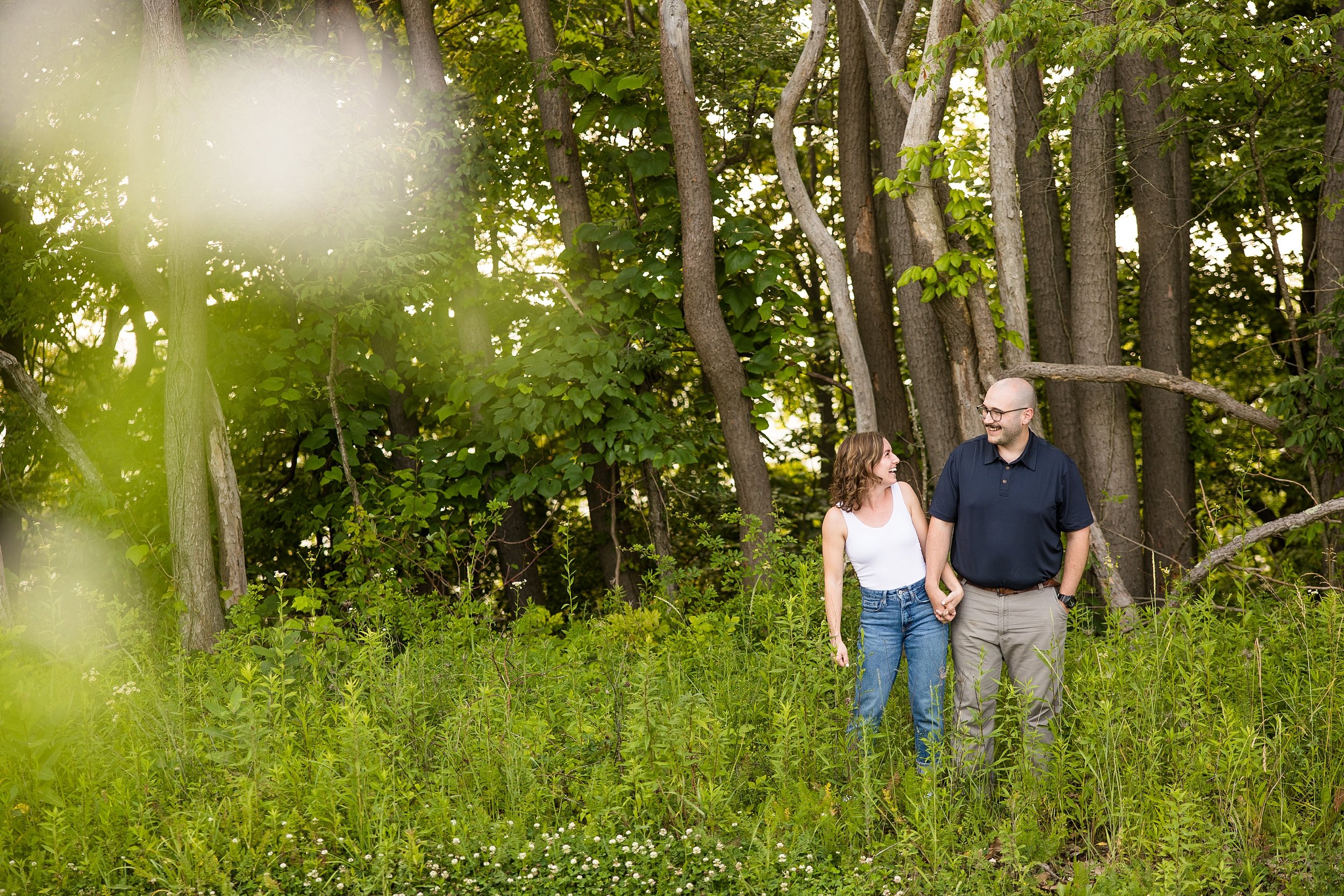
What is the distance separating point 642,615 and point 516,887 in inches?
103

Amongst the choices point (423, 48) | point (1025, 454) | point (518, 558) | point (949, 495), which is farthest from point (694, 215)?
point (1025, 454)

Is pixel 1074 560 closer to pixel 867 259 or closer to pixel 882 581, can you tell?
pixel 882 581

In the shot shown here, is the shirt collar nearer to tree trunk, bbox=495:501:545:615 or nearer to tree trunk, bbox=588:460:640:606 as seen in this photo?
tree trunk, bbox=588:460:640:606

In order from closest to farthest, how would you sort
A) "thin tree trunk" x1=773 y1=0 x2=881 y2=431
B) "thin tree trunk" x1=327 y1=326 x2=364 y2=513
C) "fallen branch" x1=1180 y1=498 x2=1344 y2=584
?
"fallen branch" x1=1180 y1=498 x2=1344 y2=584 → "thin tree trunk" x1=773 y1=0 x2=881 y2=431 → "thin tree trunk" x1=327 y1=326 x2=364 y2=513

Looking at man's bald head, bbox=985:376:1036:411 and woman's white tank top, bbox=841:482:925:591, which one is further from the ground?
man's bald head, bbox=985:376:1036:411

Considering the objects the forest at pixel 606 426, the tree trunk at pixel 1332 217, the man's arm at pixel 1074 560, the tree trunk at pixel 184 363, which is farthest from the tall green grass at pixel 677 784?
the tree trunk at pixel 1332 217

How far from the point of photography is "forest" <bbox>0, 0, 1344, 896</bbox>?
3936 millimetres

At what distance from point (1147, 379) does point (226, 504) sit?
6882 mm

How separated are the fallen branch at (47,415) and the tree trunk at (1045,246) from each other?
773 centimetres

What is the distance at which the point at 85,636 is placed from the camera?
6613mm

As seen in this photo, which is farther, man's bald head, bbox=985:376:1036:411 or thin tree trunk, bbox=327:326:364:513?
thin tree trunk, bbox=327:326:364:513

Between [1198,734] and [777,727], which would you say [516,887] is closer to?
[777,727]

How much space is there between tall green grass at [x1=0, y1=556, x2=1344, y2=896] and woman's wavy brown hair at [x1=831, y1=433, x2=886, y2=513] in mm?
617

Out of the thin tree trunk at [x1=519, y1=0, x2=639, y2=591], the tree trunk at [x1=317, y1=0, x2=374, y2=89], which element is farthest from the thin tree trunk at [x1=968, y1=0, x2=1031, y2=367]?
the tree trunk at [x1=317, y1=0, x2=374, y2=89]
